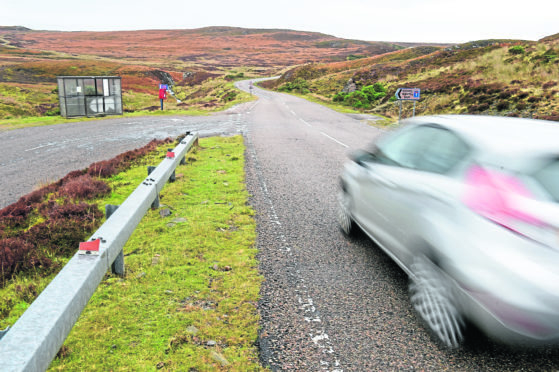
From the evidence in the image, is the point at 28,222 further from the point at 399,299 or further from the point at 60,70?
the point at 60,70

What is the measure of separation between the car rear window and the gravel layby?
1152 mm

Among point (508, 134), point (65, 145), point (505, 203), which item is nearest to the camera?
point (505, 203)

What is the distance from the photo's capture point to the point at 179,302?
3.67 metres

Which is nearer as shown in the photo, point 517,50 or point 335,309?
point 335,309

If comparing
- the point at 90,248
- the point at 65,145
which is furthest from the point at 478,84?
the point at 90,248

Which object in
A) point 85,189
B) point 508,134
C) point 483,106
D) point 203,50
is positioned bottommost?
point 85,189

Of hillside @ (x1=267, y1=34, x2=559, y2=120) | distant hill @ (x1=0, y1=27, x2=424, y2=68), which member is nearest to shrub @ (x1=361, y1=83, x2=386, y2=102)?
hillside @ (x1=267, y1=34, x2=559, y2=120)

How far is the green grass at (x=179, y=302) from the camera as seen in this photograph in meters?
2.88

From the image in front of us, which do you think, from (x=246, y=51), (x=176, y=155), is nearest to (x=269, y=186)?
(x=176, y=155)

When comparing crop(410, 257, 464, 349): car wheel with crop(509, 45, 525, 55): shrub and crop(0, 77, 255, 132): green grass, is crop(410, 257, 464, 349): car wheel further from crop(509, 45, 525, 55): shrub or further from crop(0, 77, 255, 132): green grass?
crop(509, 45, 525, 55): shrub

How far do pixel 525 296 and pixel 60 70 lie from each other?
268ft

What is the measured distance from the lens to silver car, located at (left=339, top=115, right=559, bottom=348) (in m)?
2.54

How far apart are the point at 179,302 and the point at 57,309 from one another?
50.1 inches

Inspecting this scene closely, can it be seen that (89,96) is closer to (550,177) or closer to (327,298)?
(327,298)
